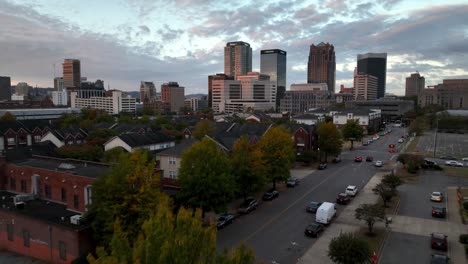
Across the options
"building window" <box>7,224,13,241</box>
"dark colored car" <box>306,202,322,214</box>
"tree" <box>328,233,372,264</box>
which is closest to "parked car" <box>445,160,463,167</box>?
"dark colored car" <box>306,202,322,214</box>

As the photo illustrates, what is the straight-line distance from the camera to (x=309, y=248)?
2719 cm

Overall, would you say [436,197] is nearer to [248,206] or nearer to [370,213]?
[370,213]

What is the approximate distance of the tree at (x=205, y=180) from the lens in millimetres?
30938

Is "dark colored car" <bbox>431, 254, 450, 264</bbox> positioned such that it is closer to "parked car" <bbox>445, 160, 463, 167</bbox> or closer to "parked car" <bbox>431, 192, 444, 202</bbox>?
"parked car" <bbox>431, 192, 444, 202</bbox>

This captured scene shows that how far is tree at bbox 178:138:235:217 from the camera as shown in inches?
1218

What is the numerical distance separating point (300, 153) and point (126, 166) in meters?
47.1

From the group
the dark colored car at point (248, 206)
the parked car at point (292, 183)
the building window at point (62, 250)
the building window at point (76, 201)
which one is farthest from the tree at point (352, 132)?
the building window at point (62, 250)

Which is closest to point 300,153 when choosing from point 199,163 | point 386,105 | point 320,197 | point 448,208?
point 320,197

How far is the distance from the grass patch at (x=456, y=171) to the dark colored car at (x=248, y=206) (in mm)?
37854

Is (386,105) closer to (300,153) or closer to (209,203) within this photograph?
(300,153)

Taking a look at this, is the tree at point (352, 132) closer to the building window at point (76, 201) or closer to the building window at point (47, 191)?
the building window at point (76, 201)

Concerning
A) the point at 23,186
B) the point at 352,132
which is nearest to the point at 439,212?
the point at 23,186

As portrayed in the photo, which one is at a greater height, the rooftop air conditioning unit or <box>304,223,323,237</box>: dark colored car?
the rooftop air conditioning unit

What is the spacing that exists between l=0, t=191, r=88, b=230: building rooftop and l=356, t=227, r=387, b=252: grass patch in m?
23.4
